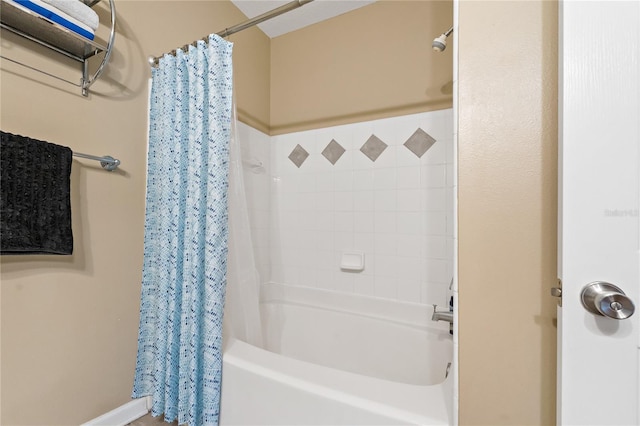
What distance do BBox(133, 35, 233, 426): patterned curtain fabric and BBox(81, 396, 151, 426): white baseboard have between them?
0.05 meters

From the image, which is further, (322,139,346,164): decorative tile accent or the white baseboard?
(322,139,346,164): decorative tile accent

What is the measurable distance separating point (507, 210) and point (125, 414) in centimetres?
174

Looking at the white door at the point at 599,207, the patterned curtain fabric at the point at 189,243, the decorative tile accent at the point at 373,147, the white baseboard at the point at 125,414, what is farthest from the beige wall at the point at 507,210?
the white baseboard at the point at 125,414

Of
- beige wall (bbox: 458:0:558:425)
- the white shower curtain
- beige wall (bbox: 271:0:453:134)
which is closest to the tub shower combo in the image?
the white shower curtain

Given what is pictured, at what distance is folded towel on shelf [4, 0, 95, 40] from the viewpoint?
931mm

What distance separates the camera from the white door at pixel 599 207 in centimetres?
60

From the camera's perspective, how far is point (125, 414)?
52.4 inches

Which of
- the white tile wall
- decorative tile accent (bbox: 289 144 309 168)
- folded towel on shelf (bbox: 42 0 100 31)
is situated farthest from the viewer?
decorative tile accent (bbox: 289 144 309 168)

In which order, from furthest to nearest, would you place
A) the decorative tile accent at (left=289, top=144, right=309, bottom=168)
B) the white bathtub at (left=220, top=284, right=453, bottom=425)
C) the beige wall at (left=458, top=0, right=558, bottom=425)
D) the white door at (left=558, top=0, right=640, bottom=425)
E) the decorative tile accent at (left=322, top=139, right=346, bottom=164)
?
the decorative tile accent at (left=289, top=144, right=309, bottom=168)
the decorative tile accent at (left=322, top=139, right=346, bottom=164)
the white bathtub at (left=220, top=284, right=453, bottom=425)
the beige wall at (left=458, top=0, right=558, bottom=425)
the white door at (left=558, top=0, right=640, bottom=425)

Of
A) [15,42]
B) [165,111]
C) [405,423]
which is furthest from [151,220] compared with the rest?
[405,423]

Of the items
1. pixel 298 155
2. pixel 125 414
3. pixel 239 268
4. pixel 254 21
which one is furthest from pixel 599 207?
pixel 125 414

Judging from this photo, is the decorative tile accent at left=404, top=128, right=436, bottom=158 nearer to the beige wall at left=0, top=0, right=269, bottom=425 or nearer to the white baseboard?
the beige wall at left=0, top=0, right=269, bottom=425

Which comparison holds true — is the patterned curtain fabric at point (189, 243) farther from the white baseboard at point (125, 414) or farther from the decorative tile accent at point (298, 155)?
the decorative tile accent at point (298, 155)

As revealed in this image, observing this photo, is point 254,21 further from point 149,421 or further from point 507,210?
point 149,421
